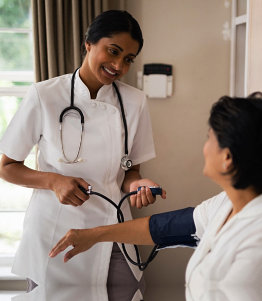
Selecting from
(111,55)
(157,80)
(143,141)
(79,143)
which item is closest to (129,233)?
(79,143)

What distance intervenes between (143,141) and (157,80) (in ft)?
2.52

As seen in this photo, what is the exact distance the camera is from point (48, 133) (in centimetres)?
146

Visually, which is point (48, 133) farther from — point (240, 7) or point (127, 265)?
point (240, 7)

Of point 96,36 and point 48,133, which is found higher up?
point 96,36

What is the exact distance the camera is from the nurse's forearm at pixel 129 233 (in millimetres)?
1222

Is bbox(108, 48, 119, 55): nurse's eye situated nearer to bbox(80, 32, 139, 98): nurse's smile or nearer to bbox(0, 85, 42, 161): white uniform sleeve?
bbox(80, 32, 139, 98): nurse's smile

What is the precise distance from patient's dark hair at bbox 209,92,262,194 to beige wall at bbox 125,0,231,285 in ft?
4.81

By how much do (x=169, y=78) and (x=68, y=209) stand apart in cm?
113

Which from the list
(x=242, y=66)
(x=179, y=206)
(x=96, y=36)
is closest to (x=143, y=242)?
(x=96, y=36)

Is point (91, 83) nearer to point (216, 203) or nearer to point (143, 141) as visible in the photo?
point (143, 141)

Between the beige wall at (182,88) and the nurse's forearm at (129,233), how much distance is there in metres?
1.14

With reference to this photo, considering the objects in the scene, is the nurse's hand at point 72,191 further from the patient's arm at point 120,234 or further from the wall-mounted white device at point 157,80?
the wall-mounted white device at point 157,80

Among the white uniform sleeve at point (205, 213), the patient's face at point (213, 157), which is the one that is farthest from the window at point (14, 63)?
the patient's face at point (213, 157)

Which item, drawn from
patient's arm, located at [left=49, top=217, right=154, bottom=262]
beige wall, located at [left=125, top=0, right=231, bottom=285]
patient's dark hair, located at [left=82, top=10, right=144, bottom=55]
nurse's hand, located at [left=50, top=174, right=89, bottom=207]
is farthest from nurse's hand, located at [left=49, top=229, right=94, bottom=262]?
beige wall, located at [left=125, top=0, right=231, bottom=285]
